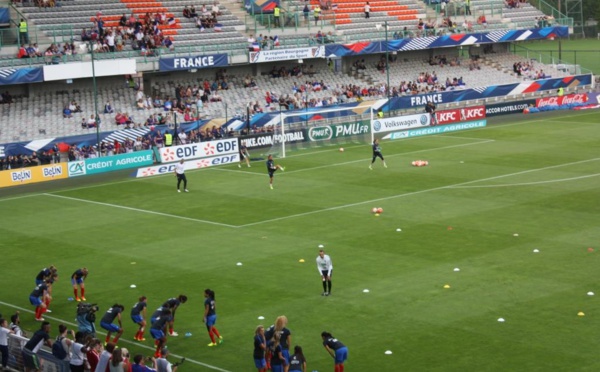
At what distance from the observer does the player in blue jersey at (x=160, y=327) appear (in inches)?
1001

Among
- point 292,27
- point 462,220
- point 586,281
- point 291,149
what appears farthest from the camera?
point 292,27

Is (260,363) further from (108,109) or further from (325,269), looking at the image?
(108,109)

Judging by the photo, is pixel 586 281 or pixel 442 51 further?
pixel 442 51

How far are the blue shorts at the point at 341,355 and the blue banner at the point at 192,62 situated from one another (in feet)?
159

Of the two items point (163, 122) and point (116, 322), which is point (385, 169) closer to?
point (163, 122)

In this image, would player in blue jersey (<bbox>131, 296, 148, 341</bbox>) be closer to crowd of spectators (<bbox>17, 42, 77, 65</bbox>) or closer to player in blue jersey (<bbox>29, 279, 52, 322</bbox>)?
player in blue jersey (<bbox>29, 279, 52, 322</bbox>)

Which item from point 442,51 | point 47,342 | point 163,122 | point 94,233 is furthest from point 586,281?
point 442,51

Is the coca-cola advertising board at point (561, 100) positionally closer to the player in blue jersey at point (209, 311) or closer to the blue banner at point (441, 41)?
the blue banner at point (441, 41)

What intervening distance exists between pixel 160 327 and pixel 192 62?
46486mm

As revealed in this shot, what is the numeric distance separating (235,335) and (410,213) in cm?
1627

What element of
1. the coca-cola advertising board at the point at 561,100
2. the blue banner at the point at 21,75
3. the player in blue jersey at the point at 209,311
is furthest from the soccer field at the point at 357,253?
the coca-cola advertising board at the point at 561,100

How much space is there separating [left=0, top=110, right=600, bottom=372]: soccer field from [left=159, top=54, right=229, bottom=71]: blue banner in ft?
48.5

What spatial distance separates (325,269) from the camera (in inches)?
1190

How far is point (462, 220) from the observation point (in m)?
40.2
